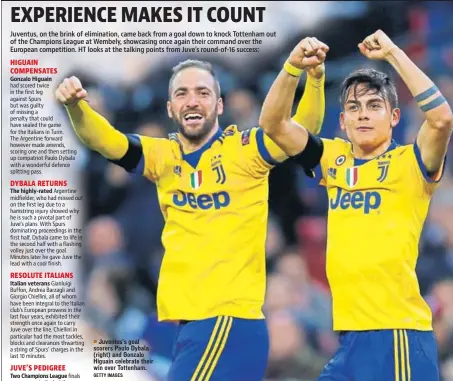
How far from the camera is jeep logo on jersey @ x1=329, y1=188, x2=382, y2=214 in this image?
2633 mm

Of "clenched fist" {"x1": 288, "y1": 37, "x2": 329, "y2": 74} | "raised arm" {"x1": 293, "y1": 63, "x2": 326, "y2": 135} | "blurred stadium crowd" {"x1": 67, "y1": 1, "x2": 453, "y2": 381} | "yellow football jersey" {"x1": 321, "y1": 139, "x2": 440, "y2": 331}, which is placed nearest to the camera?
"clenched fist" {"x1": 288, "y1": 37, "x2": 329, "y2": 74}

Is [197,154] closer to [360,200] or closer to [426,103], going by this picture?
[360,200]

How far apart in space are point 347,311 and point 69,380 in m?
1.11

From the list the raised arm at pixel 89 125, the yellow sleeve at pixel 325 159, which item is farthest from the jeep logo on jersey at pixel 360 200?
the raised arm at pixel 89 125

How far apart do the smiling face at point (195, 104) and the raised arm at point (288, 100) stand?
28 cm

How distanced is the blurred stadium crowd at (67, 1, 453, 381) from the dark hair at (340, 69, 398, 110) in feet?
0.79

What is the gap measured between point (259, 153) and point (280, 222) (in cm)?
38

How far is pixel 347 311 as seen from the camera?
2.59 m

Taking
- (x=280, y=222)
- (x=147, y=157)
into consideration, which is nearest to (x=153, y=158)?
(x=147, y=157)

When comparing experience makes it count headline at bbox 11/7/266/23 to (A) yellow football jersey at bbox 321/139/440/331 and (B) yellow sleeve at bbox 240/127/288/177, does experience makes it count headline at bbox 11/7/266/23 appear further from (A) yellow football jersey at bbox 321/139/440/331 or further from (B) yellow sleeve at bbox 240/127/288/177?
(A) yellow football jersey at bbox 321/139/440/331

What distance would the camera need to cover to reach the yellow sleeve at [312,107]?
2803mm

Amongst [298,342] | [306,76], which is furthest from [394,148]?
[298,342]

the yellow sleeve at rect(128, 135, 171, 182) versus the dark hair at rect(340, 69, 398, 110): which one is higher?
the dark hair at rect(340, 69, 398, 110)

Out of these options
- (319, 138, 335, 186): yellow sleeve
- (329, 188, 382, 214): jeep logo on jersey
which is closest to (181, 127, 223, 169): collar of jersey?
(319, 138, 335, 186): yellow sleeve
